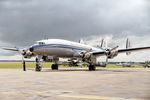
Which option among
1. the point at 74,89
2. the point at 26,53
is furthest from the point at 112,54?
the point at 74,89

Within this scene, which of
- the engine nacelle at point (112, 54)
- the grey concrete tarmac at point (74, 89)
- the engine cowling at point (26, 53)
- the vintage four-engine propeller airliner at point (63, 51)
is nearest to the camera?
the grey concrete tarmac at point (74, 89)

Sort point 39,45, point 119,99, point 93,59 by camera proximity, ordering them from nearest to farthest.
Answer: point 119,99
point 39,45
point 93,59

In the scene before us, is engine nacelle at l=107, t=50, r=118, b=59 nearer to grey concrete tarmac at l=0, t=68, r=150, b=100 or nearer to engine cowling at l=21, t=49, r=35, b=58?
engine cowling at l=21, t=49, r=35, b=58

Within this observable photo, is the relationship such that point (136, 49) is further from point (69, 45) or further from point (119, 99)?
point (119, 99)

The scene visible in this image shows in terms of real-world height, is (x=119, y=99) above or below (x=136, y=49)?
below

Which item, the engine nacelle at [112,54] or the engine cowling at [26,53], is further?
the engine cowling at [26,53]

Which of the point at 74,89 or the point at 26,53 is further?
the point at 26,53

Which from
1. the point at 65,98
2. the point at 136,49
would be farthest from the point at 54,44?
the point at 65,98

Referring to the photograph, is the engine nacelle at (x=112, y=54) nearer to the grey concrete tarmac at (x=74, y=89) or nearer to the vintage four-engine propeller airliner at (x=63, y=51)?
the vintage four-engine propeller airliner at (x=63, y=51)

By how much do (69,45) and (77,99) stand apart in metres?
27.2

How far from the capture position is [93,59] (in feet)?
119

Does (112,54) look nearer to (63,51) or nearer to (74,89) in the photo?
(63,51)

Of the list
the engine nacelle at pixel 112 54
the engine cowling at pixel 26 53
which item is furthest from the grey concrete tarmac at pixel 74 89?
the engine cowling at pixel 26 53

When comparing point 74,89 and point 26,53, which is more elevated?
point 26,53
